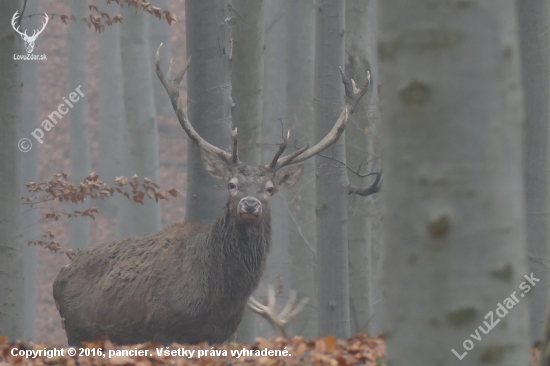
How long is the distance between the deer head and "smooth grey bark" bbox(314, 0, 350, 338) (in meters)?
1.13

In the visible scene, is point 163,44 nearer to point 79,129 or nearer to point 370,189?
point 79,129

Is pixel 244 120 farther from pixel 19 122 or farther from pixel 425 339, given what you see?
pixel 425 339

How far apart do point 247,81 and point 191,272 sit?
3275 millimetres

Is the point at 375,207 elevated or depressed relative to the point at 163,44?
depressed

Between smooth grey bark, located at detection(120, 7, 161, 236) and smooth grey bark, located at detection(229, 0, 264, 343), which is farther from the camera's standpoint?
smooth grey bark, located at detection(120, 7, 161, 236)

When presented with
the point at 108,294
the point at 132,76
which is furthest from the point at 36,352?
the point at 132,76

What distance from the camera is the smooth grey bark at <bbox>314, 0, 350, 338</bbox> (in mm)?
8938

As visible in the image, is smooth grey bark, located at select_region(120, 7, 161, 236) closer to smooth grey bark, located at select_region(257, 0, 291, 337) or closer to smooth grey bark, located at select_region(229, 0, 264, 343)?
smooth grey bark, located at select_region(229, 0, 264, 343)

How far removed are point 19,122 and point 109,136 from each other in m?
15.8

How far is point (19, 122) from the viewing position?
284 inches

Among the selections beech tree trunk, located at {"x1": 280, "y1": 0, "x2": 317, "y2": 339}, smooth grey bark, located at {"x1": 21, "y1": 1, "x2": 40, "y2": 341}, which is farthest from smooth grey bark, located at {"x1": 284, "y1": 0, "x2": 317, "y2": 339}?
smooth grey bark, located at {"x1": 21, "y1": 1, "x2": 40, "y2": 341}

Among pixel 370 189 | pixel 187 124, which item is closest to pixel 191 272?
pixel 187 124

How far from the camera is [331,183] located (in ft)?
29.6

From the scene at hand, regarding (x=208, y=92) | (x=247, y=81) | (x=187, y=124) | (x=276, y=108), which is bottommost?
(x=187, y=124)
